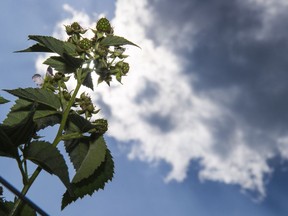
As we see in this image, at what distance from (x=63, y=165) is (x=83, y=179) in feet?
2.85

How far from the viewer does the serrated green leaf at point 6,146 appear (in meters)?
2.61

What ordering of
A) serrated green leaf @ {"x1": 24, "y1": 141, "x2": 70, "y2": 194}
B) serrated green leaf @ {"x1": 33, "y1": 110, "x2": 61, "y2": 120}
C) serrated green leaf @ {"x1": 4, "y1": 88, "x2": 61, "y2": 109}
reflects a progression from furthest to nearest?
1. serrated green leaf @ {"x1": 33, "y1": 110, "x2": 61, "y2": 120}
2. serrated green leaf @ {"x1": 4, "y1": 88, "x2": 61, "y2": 109}
3. serrated green leaf @ {"x1": 24, "y1": 141, "x2": 70, "y2": 194}

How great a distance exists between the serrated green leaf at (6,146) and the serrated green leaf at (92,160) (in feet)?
2.72

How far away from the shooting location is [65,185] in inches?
115

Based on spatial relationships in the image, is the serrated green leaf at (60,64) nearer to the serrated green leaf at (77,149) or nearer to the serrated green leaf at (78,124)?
the serrated green leaf at (78,124)

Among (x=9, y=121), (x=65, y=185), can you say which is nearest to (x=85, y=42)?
(x=9, y=121)

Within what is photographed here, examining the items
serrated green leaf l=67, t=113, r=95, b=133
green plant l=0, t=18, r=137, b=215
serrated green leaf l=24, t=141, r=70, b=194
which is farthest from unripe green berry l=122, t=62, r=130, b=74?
serrated green leaf l=24, t=141, r=70, b=194

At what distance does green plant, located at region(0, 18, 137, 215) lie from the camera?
3.57 meters

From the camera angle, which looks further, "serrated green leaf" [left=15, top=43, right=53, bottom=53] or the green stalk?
"serrated green leaf" [left=15, top=43, right=53, bottom=53]

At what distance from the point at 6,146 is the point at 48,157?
0.37 meters

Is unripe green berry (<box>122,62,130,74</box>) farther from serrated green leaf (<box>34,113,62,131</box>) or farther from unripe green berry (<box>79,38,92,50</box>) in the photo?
serrated green leaf (<box>34,113,62,131</box>)

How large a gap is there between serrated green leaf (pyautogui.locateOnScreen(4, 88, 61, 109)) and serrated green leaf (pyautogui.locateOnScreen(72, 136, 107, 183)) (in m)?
0.47

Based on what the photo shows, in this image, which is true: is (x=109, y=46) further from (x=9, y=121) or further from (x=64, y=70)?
(x=9, y=121)

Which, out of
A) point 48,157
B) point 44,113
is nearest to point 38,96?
point 44,113
